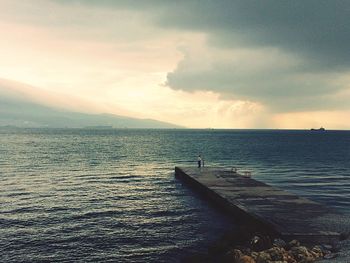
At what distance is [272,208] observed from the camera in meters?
27.4

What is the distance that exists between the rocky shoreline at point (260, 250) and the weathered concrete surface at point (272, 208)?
752mm

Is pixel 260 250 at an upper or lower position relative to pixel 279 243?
lower

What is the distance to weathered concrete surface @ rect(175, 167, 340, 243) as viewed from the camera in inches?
843

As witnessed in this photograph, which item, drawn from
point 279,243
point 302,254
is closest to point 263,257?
point 302,254

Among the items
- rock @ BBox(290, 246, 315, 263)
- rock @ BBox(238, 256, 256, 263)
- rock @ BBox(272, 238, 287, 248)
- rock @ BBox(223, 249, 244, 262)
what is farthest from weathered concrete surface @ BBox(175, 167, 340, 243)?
rock @ BBox(238, 256, 256, 263)

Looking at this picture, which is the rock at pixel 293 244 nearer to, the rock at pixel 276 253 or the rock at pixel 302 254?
the rock at pixel 302 254

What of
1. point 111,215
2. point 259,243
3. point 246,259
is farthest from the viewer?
point 111,215

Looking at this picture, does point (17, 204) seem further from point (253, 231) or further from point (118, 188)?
point (253, 231)

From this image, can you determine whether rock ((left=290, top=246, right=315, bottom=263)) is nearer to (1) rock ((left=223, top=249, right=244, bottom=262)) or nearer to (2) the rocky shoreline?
(2) the rocky shoreline

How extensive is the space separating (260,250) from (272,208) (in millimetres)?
Result: 7629

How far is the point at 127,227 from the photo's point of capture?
90.5 ft

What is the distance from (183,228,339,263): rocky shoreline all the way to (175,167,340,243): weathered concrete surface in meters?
0.75

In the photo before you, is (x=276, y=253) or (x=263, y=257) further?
(x=276, y=253)

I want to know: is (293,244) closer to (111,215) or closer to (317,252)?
(317,252)
